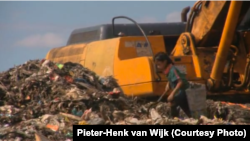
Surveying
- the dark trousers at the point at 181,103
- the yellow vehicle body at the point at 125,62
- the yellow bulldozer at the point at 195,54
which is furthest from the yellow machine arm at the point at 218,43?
the dark trousers at the point at 181,103

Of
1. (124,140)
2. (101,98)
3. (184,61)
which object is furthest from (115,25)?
(124,140)

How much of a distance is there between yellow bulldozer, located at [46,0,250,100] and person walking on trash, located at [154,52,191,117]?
953 millimetres

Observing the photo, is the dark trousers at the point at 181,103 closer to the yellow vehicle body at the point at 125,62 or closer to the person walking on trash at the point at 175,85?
the person walking on trash at the point at 175,85

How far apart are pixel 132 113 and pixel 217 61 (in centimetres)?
180

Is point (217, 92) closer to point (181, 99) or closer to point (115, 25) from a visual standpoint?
point (181, 99)

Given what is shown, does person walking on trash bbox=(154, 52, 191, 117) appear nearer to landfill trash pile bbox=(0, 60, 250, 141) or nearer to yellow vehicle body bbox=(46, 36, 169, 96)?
landfill trash pile bbox=(0, 60, 250, 141)

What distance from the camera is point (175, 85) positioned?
28.8ft

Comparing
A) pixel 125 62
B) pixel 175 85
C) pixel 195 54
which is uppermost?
pixel 195 54

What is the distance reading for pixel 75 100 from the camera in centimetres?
898
